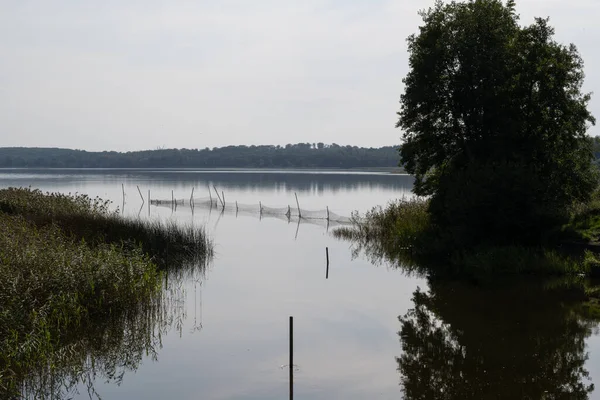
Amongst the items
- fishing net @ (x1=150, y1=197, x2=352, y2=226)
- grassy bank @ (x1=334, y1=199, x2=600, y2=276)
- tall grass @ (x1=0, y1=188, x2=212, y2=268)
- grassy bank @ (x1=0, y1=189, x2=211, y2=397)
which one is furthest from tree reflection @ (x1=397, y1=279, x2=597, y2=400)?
fishing net @ (x1=150, y1=197, x2=352, y2=226)

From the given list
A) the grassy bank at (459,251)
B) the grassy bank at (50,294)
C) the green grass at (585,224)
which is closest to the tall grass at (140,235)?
the grassy bank at (50,294)

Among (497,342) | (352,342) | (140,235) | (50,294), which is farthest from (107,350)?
(140,235)

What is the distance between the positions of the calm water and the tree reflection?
36 mm

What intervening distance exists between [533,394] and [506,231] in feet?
47.1

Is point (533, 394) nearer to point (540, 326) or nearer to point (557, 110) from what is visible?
point (540, 326)

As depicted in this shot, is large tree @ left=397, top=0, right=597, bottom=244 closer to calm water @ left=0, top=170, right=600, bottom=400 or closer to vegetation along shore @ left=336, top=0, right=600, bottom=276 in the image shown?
vegetation along shore @ left=336, top=0, right=600, bottom=276

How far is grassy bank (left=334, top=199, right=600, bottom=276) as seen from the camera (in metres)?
22.5

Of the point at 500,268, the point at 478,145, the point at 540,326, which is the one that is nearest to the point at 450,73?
the point at 478,145

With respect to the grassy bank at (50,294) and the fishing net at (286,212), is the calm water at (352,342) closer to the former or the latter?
the grassy bank at (50,294)

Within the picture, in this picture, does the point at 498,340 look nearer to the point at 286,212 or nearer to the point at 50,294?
the point at 50,294

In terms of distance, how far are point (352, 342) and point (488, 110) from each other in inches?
662

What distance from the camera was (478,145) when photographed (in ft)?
94.0

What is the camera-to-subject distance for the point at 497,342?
14320 millimetres

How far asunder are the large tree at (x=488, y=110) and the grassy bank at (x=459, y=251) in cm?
90
